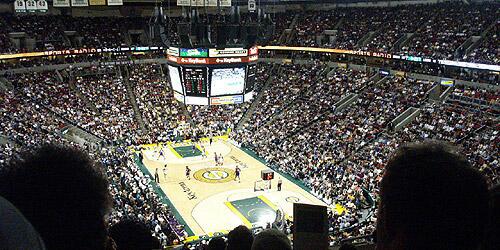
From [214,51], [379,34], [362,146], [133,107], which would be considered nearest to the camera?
[214,51]

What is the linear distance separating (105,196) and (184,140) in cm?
3417

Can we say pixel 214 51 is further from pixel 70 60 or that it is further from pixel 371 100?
pixel 70 60

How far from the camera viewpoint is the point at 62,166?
1703 millimetres

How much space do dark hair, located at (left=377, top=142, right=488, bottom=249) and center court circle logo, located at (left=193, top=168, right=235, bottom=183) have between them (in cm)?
2549

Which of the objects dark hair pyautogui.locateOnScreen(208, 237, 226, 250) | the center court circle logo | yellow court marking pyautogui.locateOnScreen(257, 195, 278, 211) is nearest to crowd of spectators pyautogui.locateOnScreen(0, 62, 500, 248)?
yellow court marking pyautogui.locateOnScreen(257, 195, 278, 211)

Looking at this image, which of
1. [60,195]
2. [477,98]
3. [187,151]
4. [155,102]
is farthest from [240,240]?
[155,102]

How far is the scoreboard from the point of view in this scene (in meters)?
23.5

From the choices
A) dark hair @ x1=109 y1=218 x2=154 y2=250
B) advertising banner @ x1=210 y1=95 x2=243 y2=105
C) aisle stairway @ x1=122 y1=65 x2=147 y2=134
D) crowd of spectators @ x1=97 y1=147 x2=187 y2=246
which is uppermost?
dark hair @ x1=109 y1=218 x2=154 y2=250

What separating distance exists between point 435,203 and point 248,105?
39.3 meters

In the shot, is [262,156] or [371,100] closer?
[262,156]

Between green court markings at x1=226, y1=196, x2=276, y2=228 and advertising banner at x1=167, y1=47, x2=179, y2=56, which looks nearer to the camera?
green court markings at x1=226, y1=196, x2=276, y2=228

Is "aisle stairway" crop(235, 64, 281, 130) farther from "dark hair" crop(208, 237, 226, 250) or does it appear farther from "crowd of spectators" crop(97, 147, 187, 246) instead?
"dark hair" crop(208, 237, 226, 250)

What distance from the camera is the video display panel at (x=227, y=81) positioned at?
24.6 m

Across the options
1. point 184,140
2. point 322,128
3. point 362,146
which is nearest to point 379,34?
point 322,128
